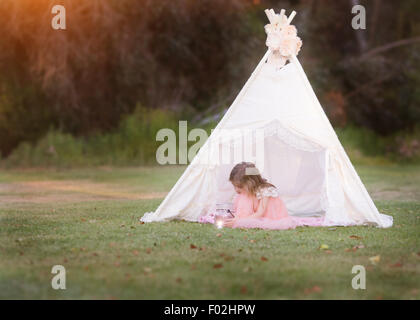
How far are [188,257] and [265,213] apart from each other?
213 centimetres

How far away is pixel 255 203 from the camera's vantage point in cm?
840

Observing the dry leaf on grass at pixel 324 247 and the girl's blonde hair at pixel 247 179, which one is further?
the girl's blonde hair at pixel 247 179

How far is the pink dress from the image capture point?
8188 millimetres

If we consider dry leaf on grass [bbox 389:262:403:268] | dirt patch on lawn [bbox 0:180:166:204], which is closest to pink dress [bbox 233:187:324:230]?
dry leaf on grass [bbox 389:262:403:268]

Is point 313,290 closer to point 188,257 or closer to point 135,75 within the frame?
point 188,257

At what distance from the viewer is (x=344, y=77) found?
82.5ft

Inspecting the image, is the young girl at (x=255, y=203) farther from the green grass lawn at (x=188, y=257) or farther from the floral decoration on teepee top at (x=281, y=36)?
the floral decoration on teepee top at (x=281, y=36)

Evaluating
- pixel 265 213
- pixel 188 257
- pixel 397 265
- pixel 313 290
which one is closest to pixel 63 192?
pixel 265 213

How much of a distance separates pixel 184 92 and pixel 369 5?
12.1m

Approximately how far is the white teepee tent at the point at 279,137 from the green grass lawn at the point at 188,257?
0.29 m

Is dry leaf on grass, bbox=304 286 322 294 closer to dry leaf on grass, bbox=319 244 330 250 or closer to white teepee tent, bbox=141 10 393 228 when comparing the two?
dry leaf on grass, bbox=319 244 330 250

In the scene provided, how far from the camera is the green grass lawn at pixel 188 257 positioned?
5.23 meters

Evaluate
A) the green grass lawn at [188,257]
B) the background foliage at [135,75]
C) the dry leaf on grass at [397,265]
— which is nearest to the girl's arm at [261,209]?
the green grass lawn at [188,257]

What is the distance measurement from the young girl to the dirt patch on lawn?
14.7ft
